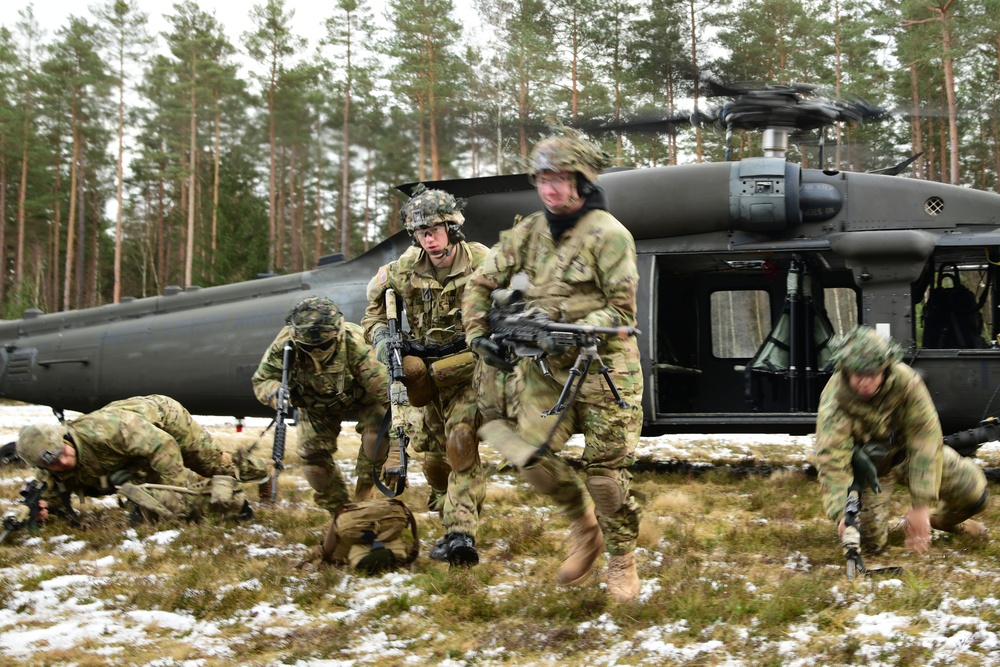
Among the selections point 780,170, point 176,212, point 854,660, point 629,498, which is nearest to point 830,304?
point 780,170

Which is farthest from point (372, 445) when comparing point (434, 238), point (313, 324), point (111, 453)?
point (111, 453)

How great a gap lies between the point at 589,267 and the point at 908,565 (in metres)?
2.21

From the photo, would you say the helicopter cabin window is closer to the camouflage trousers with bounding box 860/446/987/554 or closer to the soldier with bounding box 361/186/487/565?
the camouflage trousers with bounding box 860/446/987/554

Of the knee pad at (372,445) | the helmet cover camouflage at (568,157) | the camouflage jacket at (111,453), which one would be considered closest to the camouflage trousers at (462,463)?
the knee pad at (372,445)

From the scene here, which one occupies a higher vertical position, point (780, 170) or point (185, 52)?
point (185, 52)

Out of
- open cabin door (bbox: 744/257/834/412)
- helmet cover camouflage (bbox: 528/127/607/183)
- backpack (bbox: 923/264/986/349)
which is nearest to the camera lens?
helmet cover camouflage (bbox: 528/127/607/183)

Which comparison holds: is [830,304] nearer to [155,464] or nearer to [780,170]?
[780,170]

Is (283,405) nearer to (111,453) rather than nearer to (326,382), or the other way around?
(326,382)

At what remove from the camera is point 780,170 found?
25.1 ft

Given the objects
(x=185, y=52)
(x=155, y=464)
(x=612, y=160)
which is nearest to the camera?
(x=612, y=160)

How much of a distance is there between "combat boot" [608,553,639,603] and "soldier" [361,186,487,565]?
90 cm

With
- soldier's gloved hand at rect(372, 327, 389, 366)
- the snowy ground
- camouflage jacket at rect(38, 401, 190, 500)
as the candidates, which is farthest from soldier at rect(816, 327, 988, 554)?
camouflage jacket at rect(38, 401, 190, 500)

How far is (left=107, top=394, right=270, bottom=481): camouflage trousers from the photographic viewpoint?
22.0 feet

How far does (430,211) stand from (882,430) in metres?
2.68
